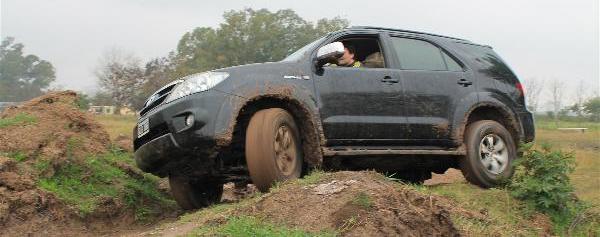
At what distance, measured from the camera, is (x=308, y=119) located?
213 inches

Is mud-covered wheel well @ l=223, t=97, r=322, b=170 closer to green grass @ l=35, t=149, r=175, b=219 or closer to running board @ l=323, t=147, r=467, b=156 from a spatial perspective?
running board @ l=323, t=147, r=467, b=156

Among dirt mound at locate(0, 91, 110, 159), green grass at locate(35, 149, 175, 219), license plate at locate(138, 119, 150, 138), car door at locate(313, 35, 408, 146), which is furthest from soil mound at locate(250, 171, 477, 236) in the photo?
dirt mound at locate(0, 91, 110, 159)

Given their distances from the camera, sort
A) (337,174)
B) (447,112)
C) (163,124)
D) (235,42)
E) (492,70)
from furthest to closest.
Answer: (235,42)
(492,70)
(447,112)
(163,124)
(337,174)

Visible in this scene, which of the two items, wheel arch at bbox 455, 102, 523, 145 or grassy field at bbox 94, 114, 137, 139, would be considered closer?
wheel arch at bbox 455, 102, 523, 145

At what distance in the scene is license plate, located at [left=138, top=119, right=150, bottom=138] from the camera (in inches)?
213

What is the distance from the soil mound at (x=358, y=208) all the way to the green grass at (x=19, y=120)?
149 inches

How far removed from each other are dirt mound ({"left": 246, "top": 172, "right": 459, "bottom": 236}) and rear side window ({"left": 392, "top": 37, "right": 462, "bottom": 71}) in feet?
6.87

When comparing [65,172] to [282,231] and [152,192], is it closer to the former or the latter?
[152,192]

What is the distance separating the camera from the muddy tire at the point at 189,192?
6.35 meters

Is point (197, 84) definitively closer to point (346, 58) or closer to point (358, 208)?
point (346, 58)

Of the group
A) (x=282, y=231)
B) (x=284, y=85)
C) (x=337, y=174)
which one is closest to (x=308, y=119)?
(x=284, y=85)

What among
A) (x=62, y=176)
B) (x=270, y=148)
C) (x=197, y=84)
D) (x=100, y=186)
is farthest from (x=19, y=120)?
(x=270, y=148)

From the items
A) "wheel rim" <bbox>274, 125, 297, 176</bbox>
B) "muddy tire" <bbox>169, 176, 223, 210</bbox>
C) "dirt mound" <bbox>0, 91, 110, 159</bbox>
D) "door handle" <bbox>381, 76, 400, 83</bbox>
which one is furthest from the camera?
"dirt mound" <bbox>0, 91, 110, 159</bbox>

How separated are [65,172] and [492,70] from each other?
4.83 m
